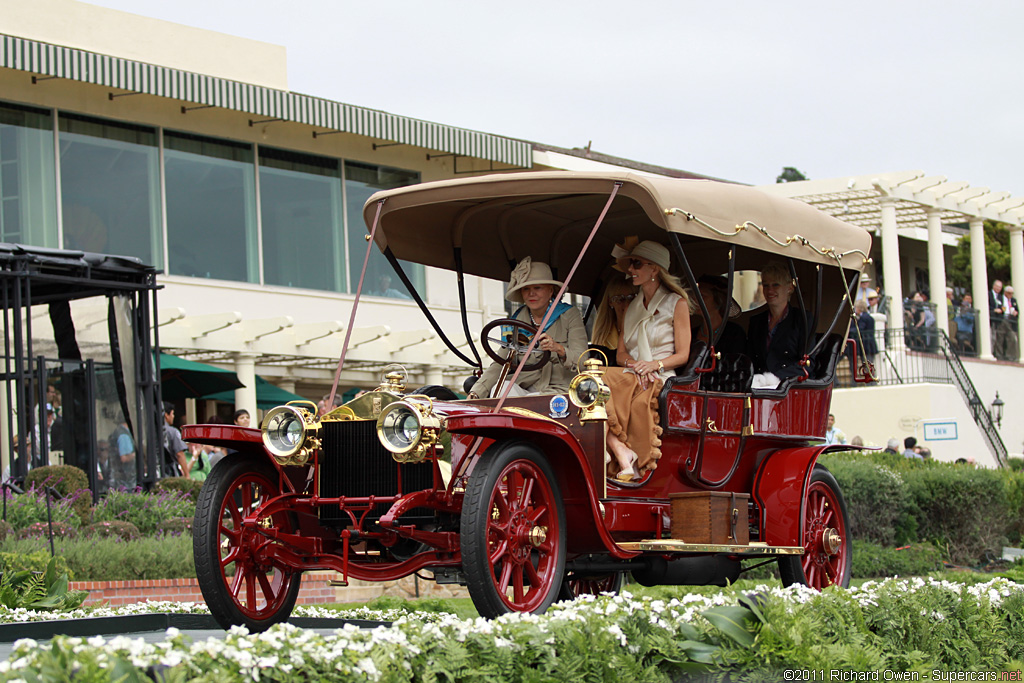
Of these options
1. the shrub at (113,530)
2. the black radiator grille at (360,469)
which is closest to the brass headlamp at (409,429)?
the black radiator grille at (360,469)

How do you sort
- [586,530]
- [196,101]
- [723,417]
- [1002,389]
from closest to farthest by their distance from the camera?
[586,530] → [723,417] → [196,101] → [1002,389]

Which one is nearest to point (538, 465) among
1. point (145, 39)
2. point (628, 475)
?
point (628, 475)

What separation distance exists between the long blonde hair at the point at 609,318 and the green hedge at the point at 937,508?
768 centimetres

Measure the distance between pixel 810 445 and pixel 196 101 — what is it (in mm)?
14558

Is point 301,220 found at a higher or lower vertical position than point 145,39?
lower

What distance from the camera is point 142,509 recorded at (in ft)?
45.1

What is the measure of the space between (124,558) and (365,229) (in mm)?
14291

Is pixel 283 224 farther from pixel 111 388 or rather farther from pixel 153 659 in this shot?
pixel 153 659

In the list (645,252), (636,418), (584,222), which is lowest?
(636,418)

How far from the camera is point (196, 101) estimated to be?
2125 centimetres

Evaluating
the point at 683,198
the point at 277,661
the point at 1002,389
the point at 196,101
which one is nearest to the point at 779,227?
the point at 683,198

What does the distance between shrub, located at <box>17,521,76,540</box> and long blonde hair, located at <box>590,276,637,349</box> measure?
18.4ft

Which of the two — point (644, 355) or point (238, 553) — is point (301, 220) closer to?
point (644, 355)

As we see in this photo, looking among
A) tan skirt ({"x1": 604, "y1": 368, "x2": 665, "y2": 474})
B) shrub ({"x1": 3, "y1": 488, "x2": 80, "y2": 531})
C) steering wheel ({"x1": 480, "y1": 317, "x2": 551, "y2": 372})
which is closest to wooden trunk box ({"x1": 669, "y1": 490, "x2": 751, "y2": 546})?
tan skirt ({"x1": 604, "y1": 368, "x2": 665, "y2": 474})
